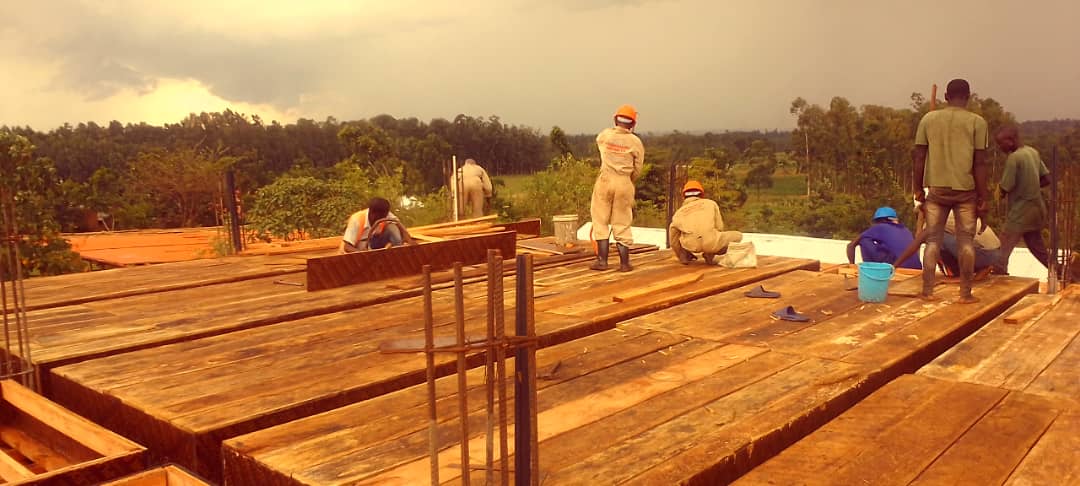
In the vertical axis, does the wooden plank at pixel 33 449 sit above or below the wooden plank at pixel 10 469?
below

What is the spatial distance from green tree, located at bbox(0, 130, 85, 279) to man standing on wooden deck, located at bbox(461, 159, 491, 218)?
18.9ft

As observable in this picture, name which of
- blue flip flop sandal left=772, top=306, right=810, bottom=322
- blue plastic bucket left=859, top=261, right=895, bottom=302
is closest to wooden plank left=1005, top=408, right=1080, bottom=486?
blue flip flop sandal left=772, top=306, right=810, bottom=322

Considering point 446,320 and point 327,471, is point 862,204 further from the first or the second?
point 327,471

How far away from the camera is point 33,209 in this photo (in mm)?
10930

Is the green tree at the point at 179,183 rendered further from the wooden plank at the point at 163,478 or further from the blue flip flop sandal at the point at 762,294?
the wooden plank at the point at 163,478

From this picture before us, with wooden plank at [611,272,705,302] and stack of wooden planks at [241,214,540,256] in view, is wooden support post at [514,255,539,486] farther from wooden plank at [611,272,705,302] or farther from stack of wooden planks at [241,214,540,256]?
stack of wooden planks at [241,214,540,256]

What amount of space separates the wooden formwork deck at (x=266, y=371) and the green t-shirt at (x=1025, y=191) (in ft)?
10.3

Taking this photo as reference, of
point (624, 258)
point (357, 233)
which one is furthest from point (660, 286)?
point (357, 233)

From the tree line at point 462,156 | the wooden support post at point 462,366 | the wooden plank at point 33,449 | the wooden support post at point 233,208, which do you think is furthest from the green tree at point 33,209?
the wooden support post at point 462,366

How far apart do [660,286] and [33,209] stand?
973cm

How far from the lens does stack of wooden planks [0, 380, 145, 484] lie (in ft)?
9.36

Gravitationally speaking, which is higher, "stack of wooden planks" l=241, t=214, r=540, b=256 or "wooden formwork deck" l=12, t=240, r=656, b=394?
"stack of wooden planks" l=241, t=214, r=540, b=256

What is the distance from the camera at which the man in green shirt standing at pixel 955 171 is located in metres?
4.96

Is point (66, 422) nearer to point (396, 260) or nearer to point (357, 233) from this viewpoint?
point (396, 260)
